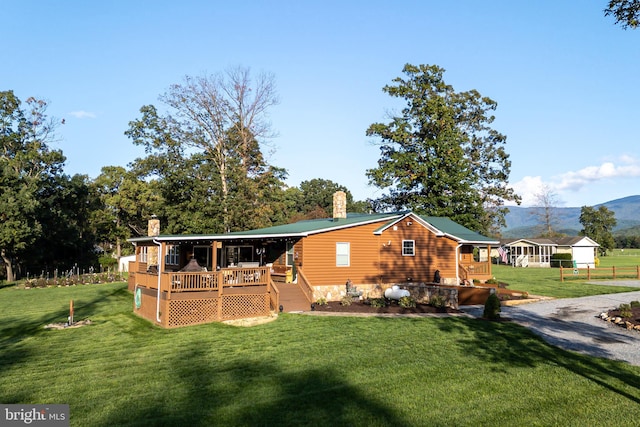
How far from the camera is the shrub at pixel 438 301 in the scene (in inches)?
718

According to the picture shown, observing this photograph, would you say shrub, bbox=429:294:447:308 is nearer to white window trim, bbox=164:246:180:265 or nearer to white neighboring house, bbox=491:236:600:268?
white window trim, bbox=164:246:180:265

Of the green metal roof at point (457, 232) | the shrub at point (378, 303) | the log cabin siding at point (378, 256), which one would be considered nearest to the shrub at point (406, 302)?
the shrub at point (378, 303)

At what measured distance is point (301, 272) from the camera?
19484 millimetres

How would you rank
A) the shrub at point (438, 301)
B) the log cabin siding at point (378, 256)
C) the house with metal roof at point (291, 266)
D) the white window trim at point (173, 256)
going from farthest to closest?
the white window trim at point (173, 256), the log cabin siding at point (378, 256), the shrub at point (438, 301), the house with metal roof at point (291, 266)

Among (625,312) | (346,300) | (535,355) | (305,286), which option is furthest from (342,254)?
(535,355)

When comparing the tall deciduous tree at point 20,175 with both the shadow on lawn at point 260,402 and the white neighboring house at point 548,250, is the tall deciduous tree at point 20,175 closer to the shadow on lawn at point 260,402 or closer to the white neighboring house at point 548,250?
the shadow on lawn at point 260,402

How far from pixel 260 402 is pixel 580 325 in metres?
11.6

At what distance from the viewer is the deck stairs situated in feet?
58.0

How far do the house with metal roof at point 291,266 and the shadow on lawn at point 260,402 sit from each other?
6.01m

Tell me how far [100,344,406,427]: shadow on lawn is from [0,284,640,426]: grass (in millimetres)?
23

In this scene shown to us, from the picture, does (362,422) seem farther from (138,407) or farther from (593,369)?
(593,369)

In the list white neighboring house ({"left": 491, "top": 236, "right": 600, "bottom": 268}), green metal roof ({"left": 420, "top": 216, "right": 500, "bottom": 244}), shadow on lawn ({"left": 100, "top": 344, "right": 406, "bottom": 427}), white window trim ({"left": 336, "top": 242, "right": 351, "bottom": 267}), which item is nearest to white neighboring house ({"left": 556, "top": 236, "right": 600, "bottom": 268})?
white neighboring house ({"left": 491, "top": 236, "right": 600, "bottom": 268})

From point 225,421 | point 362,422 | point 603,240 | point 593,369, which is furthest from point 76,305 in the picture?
point 603,240

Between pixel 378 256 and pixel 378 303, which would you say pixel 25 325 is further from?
pixel 378 256
